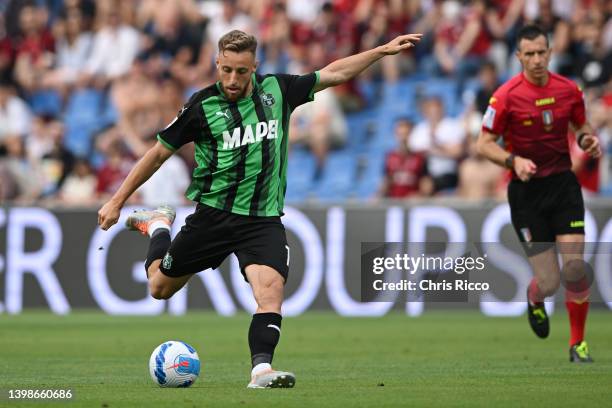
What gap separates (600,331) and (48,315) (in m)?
7.96

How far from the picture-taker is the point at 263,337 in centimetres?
865

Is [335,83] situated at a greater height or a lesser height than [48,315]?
greater

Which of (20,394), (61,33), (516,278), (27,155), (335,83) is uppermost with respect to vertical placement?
(61,33)

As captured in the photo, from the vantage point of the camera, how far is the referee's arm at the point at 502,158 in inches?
420

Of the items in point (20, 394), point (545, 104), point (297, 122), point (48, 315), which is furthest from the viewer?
point (297, 122)

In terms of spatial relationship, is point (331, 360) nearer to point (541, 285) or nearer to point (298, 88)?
point (541, 285)

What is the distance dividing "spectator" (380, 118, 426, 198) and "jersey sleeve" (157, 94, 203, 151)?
1059 cm

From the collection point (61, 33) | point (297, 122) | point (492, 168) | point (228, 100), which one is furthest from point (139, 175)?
point (61, 33)

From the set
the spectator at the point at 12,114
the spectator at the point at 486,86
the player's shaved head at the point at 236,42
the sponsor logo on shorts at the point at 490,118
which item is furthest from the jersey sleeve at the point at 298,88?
the spectator at the point at 12,114

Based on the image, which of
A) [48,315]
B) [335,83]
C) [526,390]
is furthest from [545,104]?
[48,315]

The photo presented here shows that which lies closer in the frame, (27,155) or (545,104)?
(545,104)

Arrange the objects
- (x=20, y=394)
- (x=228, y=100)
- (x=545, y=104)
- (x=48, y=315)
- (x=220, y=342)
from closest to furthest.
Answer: (x=20, y=394) < (x=228, y=100) < (x=545, y=104) < (x=220, y=342) < (x=48, y=315)

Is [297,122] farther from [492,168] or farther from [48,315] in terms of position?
[48,315]

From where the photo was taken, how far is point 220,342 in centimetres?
1380
